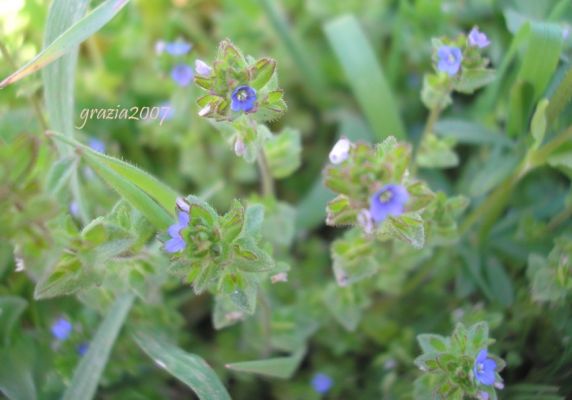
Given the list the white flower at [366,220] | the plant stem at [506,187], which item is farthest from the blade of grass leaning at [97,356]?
the plant stem at [506,187]

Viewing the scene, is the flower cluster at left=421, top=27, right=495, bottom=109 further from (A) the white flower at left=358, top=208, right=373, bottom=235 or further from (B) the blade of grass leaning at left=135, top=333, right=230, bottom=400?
(B) the blade of grass leaning at left=135, top=333, right=230, bottom=400

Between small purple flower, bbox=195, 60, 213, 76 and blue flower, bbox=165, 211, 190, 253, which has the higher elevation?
small purple flower, bbox=195, 60, 213, 76

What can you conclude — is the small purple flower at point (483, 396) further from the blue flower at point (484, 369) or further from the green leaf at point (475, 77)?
the green leaf at point (475, 77)

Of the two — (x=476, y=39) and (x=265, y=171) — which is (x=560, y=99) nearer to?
(x=476, y=39)

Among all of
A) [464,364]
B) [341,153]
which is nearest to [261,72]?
[341,153]

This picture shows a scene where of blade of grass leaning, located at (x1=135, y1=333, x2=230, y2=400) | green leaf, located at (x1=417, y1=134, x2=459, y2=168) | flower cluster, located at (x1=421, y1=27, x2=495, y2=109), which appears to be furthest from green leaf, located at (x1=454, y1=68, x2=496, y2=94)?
blade of grass leaning, located at (x1=135, y1=333, x2=230, y2=400)
